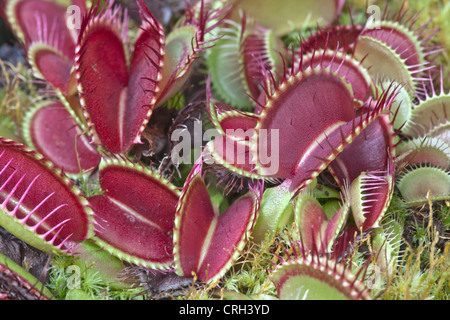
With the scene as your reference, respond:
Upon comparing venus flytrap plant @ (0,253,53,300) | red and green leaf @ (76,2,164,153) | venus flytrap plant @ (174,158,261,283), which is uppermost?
red and green leaf @ (76,2,164,153)

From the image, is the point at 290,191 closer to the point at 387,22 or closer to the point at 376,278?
the point at 376,278

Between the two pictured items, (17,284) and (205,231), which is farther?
(205,231)

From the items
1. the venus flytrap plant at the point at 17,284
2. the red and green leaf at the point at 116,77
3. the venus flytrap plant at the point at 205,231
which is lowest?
the venus flytrap plant at the point at 17,284

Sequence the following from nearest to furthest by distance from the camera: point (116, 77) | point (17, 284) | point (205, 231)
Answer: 1. point (17, 284)
2. point (205, 231)
3. point (116, 77)

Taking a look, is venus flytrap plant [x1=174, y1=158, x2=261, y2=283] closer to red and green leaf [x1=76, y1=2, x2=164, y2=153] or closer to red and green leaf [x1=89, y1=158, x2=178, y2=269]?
red and green leaf [x1=89, y1=158, x2=178, y2=269]

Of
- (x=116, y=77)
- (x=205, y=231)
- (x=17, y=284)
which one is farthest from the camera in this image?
(x=116, y=77)

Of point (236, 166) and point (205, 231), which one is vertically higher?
point (236, 166)

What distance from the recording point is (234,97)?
1062mm

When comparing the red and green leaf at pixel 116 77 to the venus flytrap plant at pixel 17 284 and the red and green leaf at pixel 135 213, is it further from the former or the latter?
the venus flytrap plant at pixel 17 284

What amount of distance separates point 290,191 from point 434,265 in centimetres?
28

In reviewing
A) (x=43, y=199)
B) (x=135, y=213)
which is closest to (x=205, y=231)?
(x=135, y=213)

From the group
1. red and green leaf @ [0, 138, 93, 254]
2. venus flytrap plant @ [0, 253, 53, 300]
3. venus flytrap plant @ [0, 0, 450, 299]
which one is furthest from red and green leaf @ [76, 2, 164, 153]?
venus flytrap plant @ [0, 253, 53, 300]

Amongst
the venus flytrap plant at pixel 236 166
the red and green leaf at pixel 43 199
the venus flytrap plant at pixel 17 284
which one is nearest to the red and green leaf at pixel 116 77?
the venus flytrap plant at pixel 236 166

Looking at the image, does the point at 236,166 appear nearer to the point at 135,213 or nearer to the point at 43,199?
the point at 135,213
